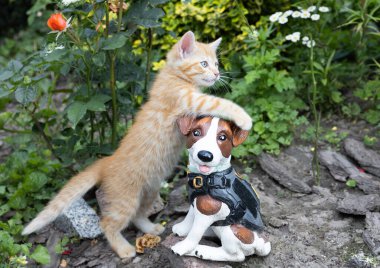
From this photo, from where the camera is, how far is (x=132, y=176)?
336 centimetres

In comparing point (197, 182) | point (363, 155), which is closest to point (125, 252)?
point (197, 182)

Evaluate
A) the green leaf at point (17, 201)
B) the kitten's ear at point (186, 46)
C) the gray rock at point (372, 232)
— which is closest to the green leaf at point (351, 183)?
the gray rock at point (372, 232)

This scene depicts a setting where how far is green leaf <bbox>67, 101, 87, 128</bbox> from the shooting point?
3.35 metres

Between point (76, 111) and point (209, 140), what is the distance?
1092 millimetres

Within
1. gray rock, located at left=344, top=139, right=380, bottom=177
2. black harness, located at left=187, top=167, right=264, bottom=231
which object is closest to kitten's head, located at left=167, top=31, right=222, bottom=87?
black harness, located at left=187, top=167, right=264, bottom=231

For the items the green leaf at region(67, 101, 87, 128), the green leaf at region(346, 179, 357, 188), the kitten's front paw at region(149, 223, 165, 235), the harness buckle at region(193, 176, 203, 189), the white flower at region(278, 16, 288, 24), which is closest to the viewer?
the harness buckle at region(193, 176, 203, 189)

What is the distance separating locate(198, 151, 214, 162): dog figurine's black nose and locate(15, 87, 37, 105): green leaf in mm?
1353

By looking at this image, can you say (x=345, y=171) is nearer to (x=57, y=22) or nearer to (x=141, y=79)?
(x=141, y=79)

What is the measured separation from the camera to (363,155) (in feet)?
13.3

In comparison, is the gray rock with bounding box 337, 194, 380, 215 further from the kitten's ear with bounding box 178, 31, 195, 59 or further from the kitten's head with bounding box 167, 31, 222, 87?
the kitten's ear with bounding box 178, 31, 195, 59

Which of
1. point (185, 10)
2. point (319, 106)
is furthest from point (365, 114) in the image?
point (185, 10)

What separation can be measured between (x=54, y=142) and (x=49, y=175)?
1.21 ft

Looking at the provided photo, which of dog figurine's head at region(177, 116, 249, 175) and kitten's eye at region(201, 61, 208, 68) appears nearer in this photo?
dog figurine's head at region(177, 116, 249, 175)

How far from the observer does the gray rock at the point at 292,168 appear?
3.91 metres
